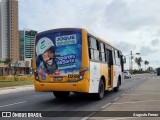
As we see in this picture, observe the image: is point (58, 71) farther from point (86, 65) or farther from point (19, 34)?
point (19, 34)

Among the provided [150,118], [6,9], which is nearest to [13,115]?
[150,118]

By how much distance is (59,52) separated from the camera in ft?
49.5

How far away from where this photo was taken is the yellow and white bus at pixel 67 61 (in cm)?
1452

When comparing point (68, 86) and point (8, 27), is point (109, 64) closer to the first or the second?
point (68, 86)

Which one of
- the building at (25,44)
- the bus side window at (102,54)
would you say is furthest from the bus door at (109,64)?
the building at (25,44)

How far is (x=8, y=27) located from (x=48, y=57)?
122685 millimetres

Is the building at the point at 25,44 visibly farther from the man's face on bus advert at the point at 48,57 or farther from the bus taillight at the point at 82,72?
the bus taillight at the point at 82,72

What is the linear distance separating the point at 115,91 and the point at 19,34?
119m

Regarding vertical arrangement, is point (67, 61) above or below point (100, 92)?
above

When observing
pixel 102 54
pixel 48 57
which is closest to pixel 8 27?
pixel 102 54

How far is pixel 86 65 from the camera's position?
1448 cm

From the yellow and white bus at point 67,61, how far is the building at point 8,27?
119 metres

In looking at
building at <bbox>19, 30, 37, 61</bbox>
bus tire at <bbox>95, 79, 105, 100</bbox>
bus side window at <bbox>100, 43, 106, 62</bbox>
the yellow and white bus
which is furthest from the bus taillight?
building at <bbox>19, 30, 37, 61</bbox>

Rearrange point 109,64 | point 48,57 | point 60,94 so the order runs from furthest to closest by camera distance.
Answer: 1. point 109,64
2. point 60,94
3. point 48,57
